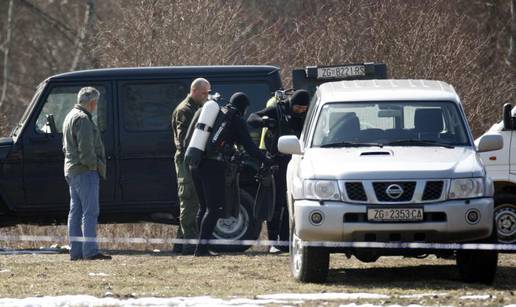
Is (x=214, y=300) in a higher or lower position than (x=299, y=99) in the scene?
lower

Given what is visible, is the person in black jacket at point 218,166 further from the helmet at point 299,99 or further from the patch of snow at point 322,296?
the patch of snow at point 322,296

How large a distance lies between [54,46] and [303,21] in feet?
53.6

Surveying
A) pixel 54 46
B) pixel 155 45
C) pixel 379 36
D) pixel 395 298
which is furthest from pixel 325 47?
pixel 54 46

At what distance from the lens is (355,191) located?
12.0 m

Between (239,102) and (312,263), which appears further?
(239,102)

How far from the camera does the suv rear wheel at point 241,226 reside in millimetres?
16516

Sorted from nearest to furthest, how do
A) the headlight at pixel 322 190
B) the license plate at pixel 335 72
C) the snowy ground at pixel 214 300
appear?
1. the snowy ground at pixel 214 300
2. the headlight at pixel 322 190
3. the license plate at pixel 335 72

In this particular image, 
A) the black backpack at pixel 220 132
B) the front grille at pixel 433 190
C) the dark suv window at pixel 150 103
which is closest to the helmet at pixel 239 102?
the black backpack at pixel 220 132

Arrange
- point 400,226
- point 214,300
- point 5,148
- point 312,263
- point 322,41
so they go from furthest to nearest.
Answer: point 322,41 < point 5,148 < point 312,263 < point 400,226 < point 214,300

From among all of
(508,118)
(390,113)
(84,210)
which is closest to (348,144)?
(390,113)

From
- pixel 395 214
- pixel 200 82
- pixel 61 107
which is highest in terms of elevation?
pixel 200 82

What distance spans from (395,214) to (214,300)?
1763 millimetres

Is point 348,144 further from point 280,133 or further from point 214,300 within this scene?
point 280,133

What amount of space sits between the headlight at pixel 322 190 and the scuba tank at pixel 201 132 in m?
3.06
